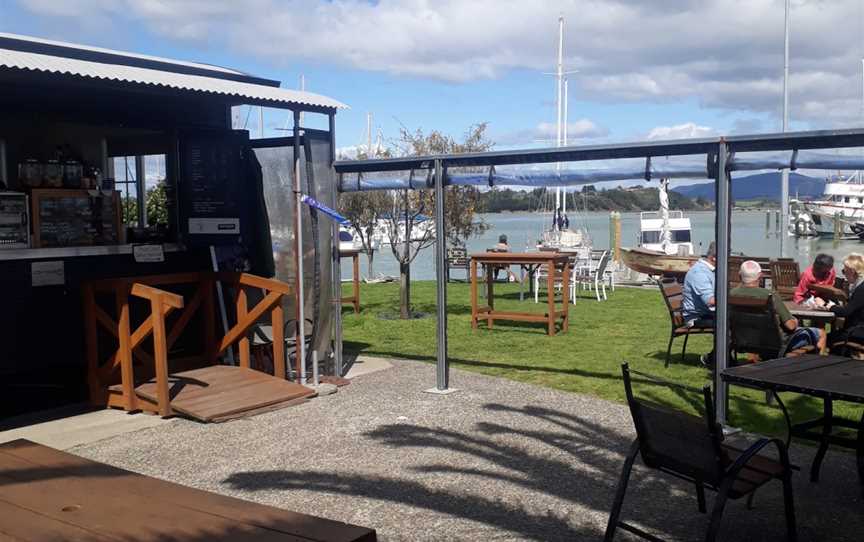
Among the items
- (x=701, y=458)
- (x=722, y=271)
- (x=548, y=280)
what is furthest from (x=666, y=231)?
(x=701, y=458)

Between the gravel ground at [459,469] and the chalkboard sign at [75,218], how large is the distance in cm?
204

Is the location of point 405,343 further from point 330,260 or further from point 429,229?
point 429,229

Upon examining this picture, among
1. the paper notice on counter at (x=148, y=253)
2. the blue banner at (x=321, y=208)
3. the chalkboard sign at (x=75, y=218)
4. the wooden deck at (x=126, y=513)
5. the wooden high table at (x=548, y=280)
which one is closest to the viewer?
the wooden deck at (x=126, y=513)

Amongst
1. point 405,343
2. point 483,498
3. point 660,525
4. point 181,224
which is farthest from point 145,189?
point 660,525

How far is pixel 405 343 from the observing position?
11.0m

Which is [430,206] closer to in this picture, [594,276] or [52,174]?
[594,276]

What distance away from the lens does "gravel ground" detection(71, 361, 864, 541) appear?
14.9 feet

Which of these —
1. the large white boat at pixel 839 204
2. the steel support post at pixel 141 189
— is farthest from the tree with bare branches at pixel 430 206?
the large white boat at pixel 839 204

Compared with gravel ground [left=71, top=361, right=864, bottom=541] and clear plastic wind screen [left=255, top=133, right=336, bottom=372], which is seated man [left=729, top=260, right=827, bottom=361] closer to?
gravel ground [left=71, top=361, right=864, bottom=541]

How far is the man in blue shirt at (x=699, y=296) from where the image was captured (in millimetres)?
8766

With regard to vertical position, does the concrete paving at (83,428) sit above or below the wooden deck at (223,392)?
below

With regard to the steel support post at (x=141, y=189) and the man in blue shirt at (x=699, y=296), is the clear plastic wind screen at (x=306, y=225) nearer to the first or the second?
the steel support post at (x=141, y=189)

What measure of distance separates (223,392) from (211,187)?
2280 mm

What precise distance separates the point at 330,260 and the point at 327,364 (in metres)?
1.05
